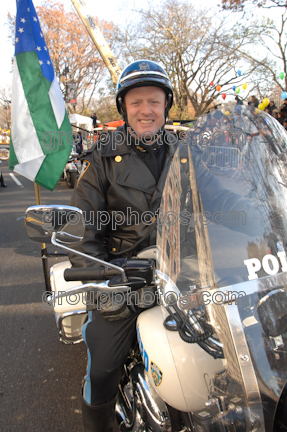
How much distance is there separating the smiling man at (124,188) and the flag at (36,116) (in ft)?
6.48

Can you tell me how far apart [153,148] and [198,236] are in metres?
1.03

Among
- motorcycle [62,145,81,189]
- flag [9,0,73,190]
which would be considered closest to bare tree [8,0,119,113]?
motorcycle [62,145,81,189]

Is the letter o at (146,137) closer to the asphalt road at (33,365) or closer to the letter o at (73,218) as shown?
the letter o at (73,218)

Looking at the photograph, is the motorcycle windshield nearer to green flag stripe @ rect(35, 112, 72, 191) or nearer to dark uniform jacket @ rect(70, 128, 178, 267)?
dark uniform jacket @ rect(70, 128, 178, 267)

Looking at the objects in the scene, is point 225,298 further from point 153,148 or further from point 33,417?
point 33,417

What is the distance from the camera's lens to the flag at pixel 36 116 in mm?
3832

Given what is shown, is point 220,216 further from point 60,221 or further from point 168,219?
point 60,221

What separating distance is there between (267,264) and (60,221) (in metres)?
0.73

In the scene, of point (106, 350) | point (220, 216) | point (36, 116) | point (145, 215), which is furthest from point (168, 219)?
point (36, 116)

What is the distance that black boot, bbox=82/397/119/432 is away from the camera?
164 centimetres


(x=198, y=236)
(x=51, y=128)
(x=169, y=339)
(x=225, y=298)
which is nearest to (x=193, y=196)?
(x=198, y=236)

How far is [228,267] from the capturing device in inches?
43.7

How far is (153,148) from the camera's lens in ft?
6.90

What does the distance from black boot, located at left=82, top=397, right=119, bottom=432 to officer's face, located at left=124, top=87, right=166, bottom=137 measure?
5.00ft
